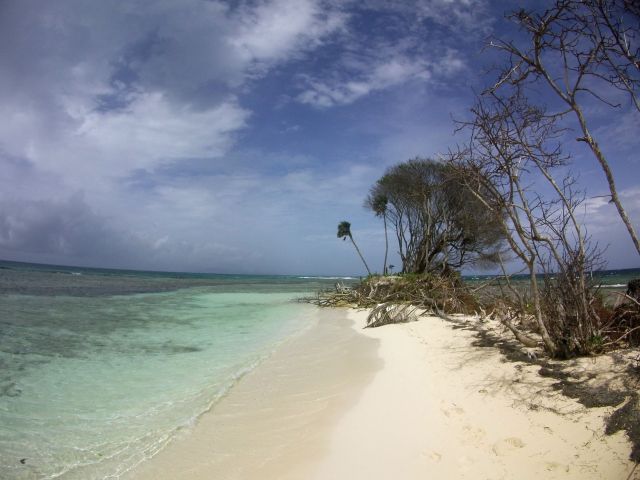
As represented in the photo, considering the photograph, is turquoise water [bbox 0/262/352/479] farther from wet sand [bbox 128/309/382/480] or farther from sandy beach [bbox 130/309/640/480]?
sandy beach [bbox 130/309/640/480]

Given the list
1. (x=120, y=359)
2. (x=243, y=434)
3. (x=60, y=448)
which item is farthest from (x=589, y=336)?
(x=120, y=359)

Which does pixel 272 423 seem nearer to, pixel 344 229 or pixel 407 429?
pixel 407 429

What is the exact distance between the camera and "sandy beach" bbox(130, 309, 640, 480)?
128 inches

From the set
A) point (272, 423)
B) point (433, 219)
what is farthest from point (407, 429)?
point (433, 219)

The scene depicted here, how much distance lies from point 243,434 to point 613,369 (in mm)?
4318

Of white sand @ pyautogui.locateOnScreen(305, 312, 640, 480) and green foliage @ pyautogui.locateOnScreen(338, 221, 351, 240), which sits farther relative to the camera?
green foliage @ pyautogui.locateOnScreen(338, 221, 351, 240)

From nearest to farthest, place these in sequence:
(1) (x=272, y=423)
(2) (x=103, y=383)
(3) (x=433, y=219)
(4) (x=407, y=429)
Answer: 1. (4) (x=407, y=429)
2. (1) (x=272, y=423)
3. (2) (x=103, y=383)
4. (3) (x=433, y=219)

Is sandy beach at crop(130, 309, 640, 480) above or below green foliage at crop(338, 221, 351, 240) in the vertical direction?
below

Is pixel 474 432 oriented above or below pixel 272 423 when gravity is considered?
above

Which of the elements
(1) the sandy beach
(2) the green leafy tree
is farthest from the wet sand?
(2) the green leafy tree

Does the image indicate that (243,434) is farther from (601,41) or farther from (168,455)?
(601,41)

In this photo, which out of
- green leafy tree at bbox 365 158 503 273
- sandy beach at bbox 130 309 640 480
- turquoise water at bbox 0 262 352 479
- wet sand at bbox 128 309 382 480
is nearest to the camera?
sandy beach at bbox 130 309 640 480

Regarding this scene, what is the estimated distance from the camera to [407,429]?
4129mm

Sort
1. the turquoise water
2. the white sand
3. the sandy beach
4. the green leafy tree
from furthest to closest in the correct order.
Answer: the green leafy tree → the turquoise water → the sandy beach → the white sand
